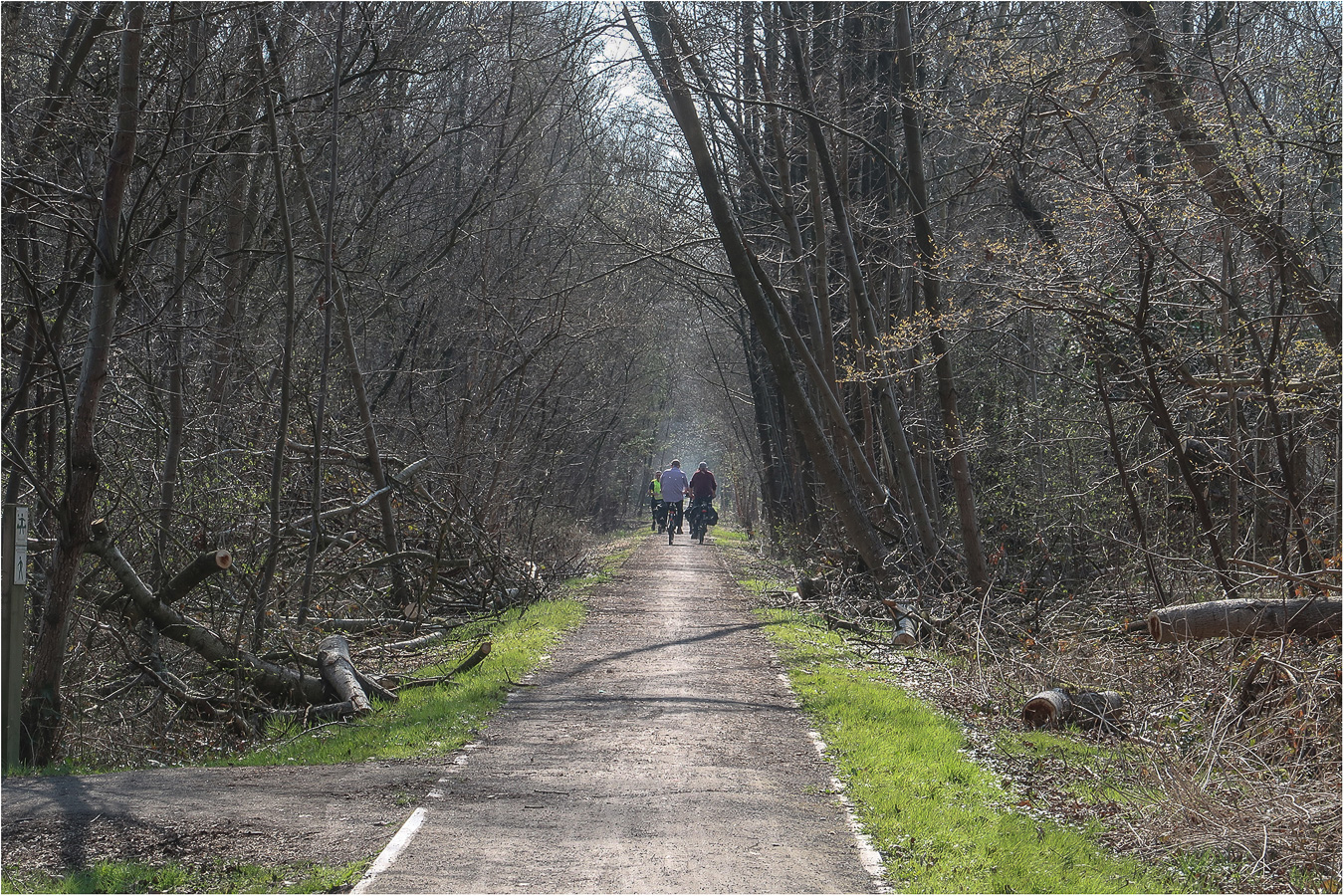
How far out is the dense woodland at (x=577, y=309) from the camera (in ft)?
30.3

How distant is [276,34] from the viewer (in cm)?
1286

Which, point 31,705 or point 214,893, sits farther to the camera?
point 31,705

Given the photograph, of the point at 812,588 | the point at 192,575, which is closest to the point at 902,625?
the point at 812,588

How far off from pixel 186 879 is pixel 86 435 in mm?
4243

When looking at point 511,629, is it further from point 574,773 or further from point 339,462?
point 574,773

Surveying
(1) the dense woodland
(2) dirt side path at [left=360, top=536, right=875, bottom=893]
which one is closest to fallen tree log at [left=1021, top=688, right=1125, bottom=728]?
(1) the dense woodland

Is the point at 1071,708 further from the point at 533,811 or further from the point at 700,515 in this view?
the point at 700,515

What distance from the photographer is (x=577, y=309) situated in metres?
23.8

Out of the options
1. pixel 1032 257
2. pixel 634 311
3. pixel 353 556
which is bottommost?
pixel 353 556

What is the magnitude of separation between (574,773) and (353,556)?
24.9 feet

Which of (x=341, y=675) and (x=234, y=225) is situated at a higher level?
(x=234, y=225)

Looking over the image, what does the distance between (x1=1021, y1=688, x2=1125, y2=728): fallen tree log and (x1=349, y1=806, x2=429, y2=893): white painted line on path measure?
16.4 feet

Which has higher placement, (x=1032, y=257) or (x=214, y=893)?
(x=1032, y=257)

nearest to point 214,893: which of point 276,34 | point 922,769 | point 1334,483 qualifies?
point 922,769
